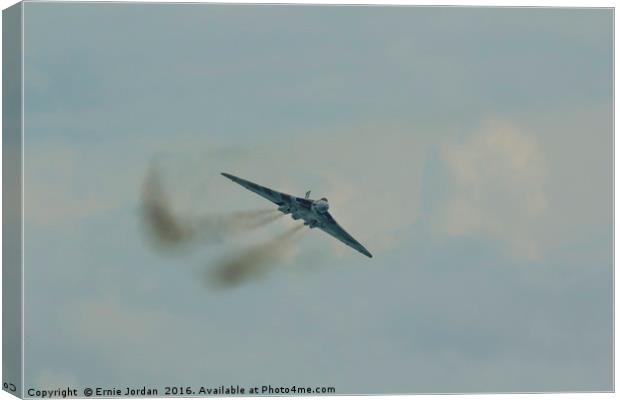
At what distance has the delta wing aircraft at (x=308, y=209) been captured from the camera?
9438cm

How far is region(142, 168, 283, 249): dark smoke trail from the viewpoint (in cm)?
9325

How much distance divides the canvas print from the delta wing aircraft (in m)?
0.11

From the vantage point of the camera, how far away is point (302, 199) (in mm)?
94750

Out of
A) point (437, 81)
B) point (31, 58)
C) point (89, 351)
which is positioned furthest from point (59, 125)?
point (437, 81)

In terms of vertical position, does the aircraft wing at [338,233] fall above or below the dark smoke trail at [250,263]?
above

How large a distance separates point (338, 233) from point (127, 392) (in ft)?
35.1

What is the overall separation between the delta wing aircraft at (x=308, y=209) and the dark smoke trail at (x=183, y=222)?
0.59 metres

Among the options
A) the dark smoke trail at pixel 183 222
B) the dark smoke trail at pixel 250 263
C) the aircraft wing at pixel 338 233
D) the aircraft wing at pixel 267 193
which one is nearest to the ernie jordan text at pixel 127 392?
the dark smoke trail at pixel 250 263

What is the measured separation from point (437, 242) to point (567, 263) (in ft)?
18.5

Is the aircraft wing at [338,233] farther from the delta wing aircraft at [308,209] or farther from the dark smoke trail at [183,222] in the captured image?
the dark smoke trail at [183,222]

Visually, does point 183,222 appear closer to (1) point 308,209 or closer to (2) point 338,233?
(1) point 308,209

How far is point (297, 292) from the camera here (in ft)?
310

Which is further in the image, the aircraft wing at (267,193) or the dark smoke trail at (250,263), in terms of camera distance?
the aircraft wing at (267,193)

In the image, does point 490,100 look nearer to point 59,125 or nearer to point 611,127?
point 611,127
